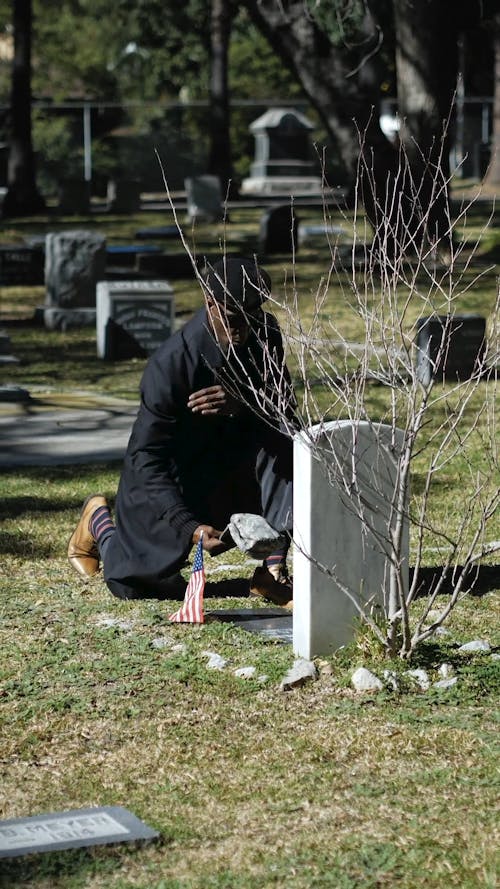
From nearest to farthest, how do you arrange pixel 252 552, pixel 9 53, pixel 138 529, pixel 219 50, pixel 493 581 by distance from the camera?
pixel 252 552 < pixel 138 529 < pixel 493 581 < pixel 219 50 < pixel 9 53

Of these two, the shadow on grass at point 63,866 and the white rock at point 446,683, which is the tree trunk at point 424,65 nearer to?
the white rock at point 446,683

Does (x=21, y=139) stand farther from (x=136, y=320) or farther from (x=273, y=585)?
(x=273, y=585)

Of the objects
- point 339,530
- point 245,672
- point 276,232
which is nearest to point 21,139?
point 276,232

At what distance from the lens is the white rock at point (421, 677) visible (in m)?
5.12

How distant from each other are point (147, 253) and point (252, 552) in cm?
1499

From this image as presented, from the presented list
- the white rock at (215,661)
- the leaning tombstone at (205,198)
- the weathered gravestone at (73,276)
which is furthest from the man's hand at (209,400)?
the leaning tombstone at (205,198)

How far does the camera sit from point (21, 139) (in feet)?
104

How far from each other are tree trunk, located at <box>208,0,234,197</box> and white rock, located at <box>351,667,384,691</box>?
28.3 m

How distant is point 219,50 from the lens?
110 ft

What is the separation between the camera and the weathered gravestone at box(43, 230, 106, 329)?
17.0 meters

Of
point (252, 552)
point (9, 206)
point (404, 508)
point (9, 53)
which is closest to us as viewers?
point (404, 508)

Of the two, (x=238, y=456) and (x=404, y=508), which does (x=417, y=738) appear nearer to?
(x=404, y=508)

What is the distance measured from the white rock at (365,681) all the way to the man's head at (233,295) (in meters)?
1.44

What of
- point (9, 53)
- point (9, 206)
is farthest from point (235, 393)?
point (9, 53)
